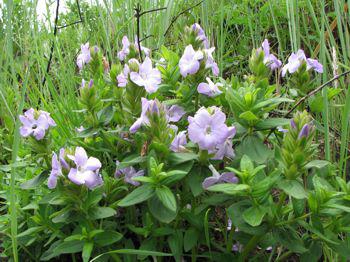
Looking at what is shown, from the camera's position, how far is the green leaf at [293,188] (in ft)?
3.23

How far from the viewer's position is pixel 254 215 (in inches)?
39.8

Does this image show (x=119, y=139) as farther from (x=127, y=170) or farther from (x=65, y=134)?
(x=65, y=134)

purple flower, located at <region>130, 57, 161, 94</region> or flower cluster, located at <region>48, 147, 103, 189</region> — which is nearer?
flower cluster, located at <region>48, 147, 103, 189</region>

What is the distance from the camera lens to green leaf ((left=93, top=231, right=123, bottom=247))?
1.14 metres

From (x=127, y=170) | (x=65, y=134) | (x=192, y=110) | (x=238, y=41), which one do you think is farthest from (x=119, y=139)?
(x=238, y=41)

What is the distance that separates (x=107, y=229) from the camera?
48.7 inches

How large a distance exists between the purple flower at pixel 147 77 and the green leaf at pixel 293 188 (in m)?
0.40

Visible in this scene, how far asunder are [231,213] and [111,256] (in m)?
0.36

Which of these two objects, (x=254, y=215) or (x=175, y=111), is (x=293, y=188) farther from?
(x=175, y=111)

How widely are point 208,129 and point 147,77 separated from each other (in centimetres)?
25

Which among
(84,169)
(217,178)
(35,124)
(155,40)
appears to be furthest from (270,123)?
(155,40)

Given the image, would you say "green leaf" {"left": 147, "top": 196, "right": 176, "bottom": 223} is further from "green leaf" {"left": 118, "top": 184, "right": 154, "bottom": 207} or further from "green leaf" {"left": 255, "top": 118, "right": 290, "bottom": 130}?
"green leaf" {"left": 255, "top": 118, "right": 290, "bottom": 130}

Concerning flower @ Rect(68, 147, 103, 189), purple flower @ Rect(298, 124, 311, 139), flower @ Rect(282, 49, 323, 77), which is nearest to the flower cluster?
flower @ Rect(68, 147, 103, 189)

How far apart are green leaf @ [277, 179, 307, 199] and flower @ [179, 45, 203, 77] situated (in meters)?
0.38
